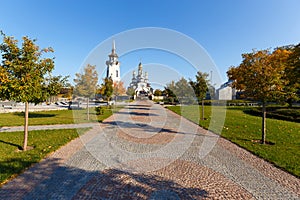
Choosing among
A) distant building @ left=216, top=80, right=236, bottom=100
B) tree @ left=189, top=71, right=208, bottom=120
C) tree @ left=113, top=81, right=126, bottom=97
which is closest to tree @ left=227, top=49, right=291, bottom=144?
tree @ left=189, top=71, right=208, bottom=120

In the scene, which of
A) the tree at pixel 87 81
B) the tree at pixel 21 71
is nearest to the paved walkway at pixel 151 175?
the tree at pixel 21 71

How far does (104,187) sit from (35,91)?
4481mm

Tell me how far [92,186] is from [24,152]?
364cm

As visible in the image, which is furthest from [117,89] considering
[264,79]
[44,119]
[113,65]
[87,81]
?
[113,65]

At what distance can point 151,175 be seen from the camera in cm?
437

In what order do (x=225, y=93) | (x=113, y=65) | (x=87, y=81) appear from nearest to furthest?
(x=87, y=81), (x=225, y=93), (x=113, y=65)

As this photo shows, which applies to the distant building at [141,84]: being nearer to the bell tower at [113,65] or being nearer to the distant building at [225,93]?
the bell tower at [113,65]

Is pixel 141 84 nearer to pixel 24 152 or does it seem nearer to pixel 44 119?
pixel 44 119

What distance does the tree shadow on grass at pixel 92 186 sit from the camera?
135 inches

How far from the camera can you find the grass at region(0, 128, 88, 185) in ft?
14.7

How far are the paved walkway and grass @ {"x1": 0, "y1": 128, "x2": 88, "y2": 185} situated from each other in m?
0.32

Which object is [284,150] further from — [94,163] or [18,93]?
A: [18,93]

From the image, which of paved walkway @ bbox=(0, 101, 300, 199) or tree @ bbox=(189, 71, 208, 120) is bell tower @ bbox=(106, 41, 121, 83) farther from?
paved walkway @ bbox=(0, 101, 300, 199)

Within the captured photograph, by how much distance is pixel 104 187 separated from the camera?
3.75 metres
